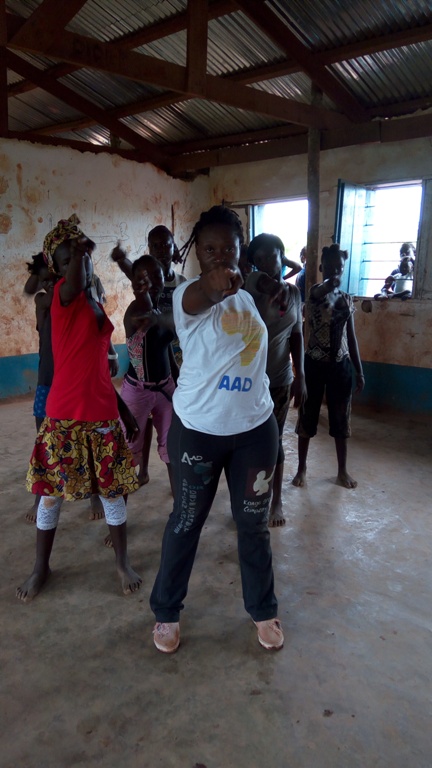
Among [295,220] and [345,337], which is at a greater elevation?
[295,220]

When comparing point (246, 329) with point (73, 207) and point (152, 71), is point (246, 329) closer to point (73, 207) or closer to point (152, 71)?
point (152, 71)

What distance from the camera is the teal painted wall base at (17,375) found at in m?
5.43

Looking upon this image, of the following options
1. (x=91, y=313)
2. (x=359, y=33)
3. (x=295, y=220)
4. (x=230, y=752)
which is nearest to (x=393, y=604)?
(x=230, y=752)

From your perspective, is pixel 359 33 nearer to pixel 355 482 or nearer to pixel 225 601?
pixel 355 482

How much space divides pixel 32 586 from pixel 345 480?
203 cm

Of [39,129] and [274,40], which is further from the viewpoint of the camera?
[39,129]

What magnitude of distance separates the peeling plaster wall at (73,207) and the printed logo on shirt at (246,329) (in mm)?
4440

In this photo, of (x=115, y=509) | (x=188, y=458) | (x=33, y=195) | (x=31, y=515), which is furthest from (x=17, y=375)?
(x=188, y=458)

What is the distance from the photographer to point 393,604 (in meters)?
2.10

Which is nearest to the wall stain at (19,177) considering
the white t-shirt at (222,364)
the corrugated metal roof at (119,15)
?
the corrugated metal roof at (119,15)

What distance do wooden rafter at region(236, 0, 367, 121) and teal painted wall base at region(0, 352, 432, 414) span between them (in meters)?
2.57

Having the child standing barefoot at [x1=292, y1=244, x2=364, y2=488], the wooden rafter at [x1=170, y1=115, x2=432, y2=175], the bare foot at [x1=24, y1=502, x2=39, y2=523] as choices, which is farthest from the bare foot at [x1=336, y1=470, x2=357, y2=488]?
the wooden rafter at [x1=170, y1=115, x2=432, y2=175]

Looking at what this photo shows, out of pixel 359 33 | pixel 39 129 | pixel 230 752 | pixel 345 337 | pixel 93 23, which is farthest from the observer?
pixel 39 129

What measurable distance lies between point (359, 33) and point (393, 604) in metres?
4.45
